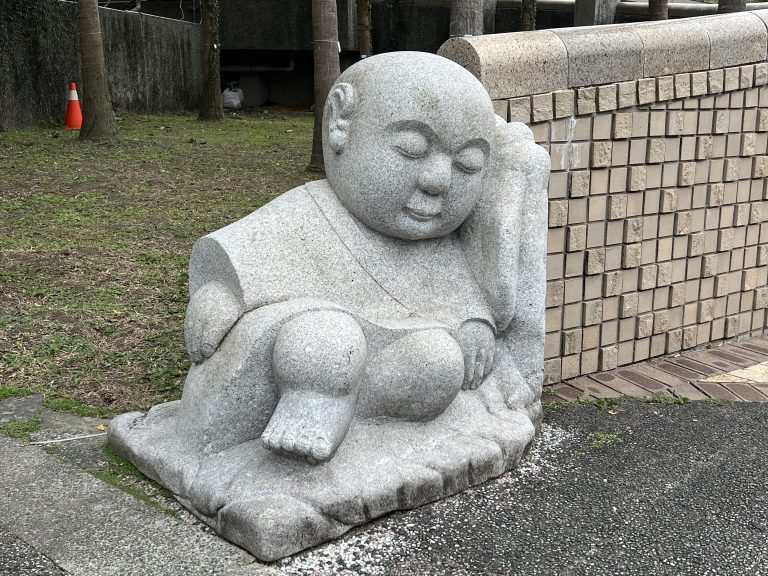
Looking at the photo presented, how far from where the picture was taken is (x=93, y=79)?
908 centimetres

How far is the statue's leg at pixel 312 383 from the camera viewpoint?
2756 millimetres

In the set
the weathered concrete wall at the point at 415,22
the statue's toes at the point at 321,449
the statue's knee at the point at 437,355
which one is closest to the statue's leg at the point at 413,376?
the statue's knee at the point at 437,355

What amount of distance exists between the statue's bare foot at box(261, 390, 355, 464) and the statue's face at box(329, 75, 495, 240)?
0.72 metres

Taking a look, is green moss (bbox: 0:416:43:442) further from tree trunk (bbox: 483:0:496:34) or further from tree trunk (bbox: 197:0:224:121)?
tree trunk (bbox: 483:0:496:34)

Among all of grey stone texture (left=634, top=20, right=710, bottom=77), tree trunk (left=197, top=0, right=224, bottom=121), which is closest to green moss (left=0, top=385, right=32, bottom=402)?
grey stone texture (left=634, top=20, right=710, bottom=77)

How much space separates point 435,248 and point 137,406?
163 cm

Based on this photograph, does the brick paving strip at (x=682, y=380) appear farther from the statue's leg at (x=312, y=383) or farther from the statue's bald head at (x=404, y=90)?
the statue's bald head at (x=404, y=90)

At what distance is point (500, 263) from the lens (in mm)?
3309

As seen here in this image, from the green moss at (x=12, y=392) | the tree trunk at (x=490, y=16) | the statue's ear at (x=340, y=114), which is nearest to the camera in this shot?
the statue's ear at (x=340, y=114)

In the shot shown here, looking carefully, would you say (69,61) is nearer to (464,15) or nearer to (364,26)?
(364,26)

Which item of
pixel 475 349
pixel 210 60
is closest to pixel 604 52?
pixel 475 349

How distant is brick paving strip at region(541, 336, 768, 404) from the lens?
166 inches

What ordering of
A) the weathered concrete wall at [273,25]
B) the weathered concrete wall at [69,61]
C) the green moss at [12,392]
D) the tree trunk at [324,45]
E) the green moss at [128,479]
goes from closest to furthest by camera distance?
the green moss at [128,479]
the green moss at [12,392]
the tree trunk at [324,45]
the weathered concrete wall at [69,61]
the weathered concrete wall at [273,25]

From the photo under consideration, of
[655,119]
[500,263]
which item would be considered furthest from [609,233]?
[500,263]
